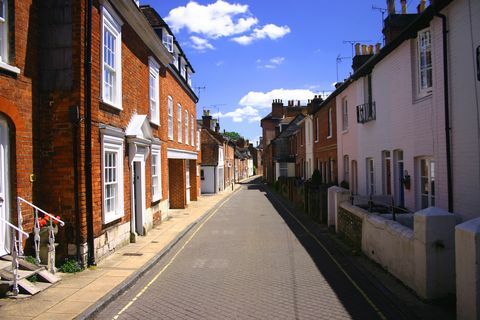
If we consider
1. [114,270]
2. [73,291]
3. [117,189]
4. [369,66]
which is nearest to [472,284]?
[73,291]

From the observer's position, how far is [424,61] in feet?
34.7

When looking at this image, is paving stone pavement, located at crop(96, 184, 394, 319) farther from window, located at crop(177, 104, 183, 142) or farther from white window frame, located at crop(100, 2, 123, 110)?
window, located at crop(177, 104, 183, 142)

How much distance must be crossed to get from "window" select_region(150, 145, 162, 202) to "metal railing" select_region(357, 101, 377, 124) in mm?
7868

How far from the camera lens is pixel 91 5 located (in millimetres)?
9055

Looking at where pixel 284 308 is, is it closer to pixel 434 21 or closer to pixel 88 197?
pixel 88 197

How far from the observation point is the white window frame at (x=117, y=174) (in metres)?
9.84

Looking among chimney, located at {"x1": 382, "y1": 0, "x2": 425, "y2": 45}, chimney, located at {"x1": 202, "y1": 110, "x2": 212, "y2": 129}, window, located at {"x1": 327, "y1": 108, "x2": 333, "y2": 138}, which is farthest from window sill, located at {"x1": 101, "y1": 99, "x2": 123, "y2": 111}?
chimney, located at {"x1": 202, "y1": 110, "x2": 212, "y2": 129}

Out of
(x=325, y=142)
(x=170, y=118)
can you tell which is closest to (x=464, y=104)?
(x=170, y=118)

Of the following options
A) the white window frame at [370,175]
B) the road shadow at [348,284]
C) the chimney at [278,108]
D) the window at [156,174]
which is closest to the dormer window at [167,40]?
the window at [156,174]

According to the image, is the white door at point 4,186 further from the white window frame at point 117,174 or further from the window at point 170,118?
the window at point 170,118

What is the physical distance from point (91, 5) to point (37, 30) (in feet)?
4.09

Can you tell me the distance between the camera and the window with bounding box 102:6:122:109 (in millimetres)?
10091

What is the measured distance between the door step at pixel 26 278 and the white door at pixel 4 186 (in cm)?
31

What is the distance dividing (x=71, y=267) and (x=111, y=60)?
523 cm
